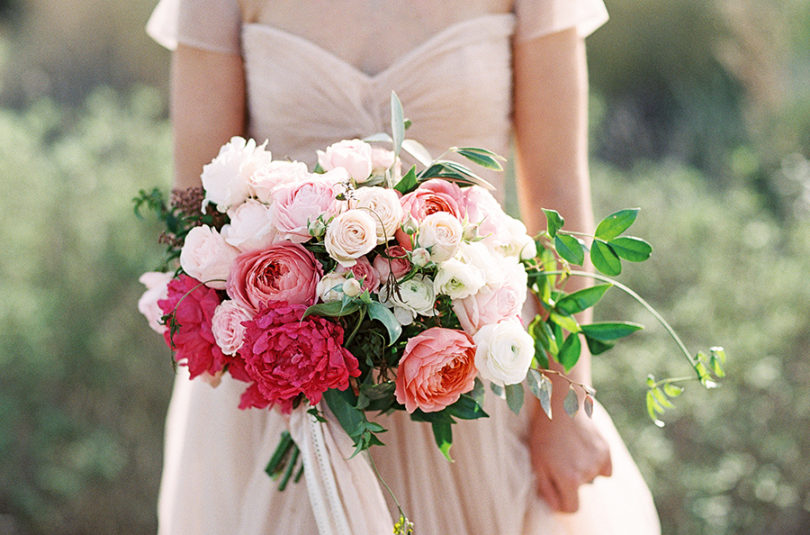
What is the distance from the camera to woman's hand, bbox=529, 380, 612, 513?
4.97ft

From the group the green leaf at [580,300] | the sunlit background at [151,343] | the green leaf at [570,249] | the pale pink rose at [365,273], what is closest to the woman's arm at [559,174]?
the green leaf at [580,300]

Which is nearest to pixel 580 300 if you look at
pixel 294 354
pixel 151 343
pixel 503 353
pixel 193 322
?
pixel 503 353

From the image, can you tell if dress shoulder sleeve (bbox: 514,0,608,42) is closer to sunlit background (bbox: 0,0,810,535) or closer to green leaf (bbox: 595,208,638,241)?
green leaf (bbox: 595,208,638,241)

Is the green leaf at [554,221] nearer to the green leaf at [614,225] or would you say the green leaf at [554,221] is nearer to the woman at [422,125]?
the green leaf at [614,225]

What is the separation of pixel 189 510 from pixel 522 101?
3.37 ft

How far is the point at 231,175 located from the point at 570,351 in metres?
0.64

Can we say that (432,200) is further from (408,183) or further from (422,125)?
(422,125)

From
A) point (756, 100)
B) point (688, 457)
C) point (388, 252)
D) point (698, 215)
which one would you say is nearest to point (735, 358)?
point (688, 457)

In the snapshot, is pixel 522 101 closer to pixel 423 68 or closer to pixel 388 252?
pixel 423 68

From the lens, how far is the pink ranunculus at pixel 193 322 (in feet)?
4.01

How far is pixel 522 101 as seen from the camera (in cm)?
159

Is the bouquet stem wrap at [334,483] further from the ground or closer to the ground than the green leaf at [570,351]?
closer to the ground

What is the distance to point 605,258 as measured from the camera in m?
1.31

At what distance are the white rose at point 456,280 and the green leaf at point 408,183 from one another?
6.6 inches
